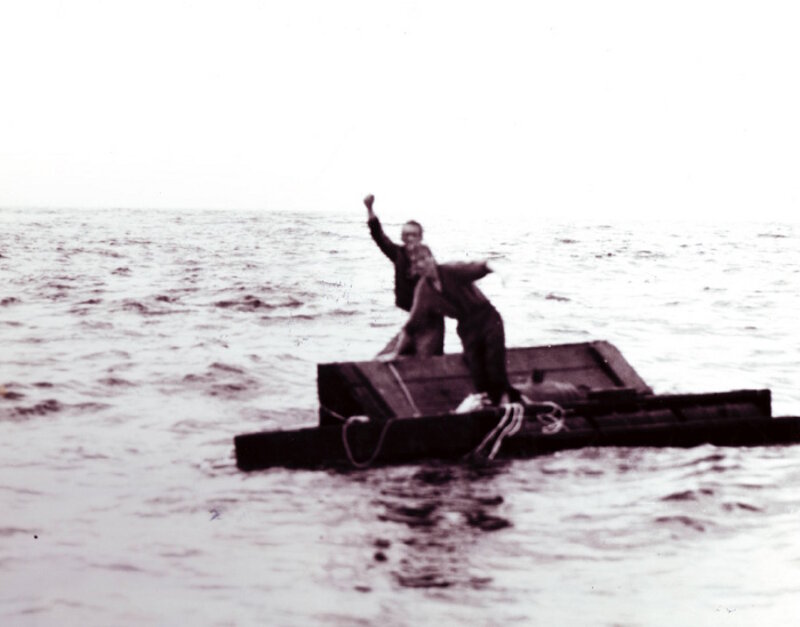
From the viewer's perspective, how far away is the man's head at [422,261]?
11.2 meters

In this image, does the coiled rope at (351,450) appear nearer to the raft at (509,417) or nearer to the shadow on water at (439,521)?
the raft at (509,417)

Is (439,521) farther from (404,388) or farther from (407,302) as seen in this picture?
(407,302)

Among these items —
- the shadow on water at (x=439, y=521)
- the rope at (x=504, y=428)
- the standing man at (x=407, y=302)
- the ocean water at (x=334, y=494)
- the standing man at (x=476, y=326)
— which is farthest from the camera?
the standing man at (x=407, y=302)

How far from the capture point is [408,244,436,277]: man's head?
36.7ft

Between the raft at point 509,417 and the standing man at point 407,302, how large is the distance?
0.30m

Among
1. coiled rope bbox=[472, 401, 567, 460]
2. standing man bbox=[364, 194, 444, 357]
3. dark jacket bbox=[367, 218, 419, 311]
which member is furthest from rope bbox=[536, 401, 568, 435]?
dark jacket bbox=[367, 218, 419, 311]

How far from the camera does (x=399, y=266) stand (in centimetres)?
1229

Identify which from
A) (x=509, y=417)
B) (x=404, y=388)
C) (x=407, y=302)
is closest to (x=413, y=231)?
(x=407, y=302)

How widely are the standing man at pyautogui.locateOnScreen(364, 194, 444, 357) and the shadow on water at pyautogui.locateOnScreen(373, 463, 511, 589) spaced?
5.33 feet

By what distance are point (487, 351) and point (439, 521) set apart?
79.3 inches

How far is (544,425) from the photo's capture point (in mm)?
11148

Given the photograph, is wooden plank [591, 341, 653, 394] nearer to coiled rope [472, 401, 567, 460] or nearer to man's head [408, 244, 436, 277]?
coiled rope [472, 401, 567, 460]

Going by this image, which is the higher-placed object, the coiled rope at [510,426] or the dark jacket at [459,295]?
the dark jacket at [459,295]

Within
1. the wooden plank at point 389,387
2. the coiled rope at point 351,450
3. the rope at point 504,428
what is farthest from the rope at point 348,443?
the rope at point 504,428
